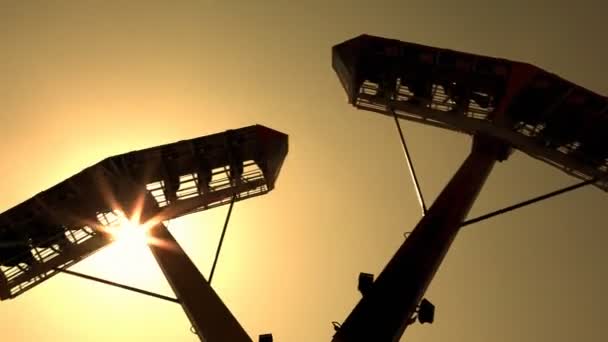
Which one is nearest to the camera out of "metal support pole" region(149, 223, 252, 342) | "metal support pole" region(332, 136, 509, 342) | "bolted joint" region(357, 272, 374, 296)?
"metal support pole" region(332, 136, 509, 342)

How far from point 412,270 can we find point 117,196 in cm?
1060

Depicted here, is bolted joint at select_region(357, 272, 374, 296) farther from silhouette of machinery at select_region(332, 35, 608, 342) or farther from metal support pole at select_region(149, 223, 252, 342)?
silhouette of machinery at select_region(332, 35, 608, 342)

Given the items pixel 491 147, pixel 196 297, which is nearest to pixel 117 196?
pixel 196 297

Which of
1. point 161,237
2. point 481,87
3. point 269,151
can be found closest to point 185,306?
point 161,237

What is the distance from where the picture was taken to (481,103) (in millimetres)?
20141

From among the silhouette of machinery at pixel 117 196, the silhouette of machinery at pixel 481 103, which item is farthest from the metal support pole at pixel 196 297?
the silhouette of machinery at pixel 481 103

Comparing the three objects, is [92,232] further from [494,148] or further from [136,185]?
[494,148]

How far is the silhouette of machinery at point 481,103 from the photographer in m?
18.7

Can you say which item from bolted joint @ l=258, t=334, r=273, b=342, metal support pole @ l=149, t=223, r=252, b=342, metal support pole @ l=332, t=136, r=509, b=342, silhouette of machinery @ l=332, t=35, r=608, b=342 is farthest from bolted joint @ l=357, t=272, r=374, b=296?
silhouette of machinery @ l=332, t=35, r=608, b=342

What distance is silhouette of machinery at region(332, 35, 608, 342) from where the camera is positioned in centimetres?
1869

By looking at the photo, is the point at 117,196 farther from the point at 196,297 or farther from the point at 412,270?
the point at 412,270

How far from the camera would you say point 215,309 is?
15.6m

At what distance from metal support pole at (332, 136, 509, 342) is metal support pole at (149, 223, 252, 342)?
341cm

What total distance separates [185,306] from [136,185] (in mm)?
5615
